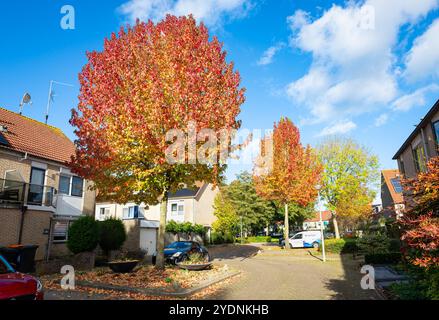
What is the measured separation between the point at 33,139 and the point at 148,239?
13717mm

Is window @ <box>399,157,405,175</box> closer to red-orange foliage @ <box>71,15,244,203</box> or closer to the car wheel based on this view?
red-orange foliage @ <box>71,15,244,203</box>

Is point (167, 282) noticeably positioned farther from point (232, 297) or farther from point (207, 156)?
point (207, 156)

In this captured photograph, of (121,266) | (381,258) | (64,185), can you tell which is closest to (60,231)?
(64,185)

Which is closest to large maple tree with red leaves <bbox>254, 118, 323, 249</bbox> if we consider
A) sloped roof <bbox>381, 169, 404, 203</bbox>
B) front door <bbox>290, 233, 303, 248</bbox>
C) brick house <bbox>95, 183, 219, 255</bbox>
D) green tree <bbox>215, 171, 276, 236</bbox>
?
front door <bbox>290, 233, 303, 248</bbox>

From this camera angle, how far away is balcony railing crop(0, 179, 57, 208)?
1655 cm

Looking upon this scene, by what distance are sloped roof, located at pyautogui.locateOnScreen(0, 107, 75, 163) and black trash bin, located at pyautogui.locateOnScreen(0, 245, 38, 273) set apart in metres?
7.05

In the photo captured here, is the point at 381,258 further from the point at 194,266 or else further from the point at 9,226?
the point at 9,226

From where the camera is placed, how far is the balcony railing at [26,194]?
16.5m

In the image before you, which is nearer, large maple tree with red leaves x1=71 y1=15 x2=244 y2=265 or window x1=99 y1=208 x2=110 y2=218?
large maple tree with red leaves x1=71 y1=15 x2=244 y2=265

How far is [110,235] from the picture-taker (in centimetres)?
2070

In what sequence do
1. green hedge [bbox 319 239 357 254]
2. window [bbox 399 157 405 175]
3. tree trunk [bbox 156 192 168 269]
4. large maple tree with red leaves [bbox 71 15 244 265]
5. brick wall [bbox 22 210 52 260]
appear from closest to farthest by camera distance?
1. large maple tree with red leaves [bbox 71 15 244 265]
2. tree trunk [bbox 156 192 168 269]
3. brick wall [bbox 22 210 52 260]
4. green hedge [bbox 319 239 357 254]
5. window [bbox 399 157 405 175]

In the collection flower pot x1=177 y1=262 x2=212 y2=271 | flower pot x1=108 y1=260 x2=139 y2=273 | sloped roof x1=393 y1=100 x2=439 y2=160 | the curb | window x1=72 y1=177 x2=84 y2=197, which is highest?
sloped roof x1=393 y1=100 x2=439 y2=160

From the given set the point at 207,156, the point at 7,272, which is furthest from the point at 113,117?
the point at 7,272
